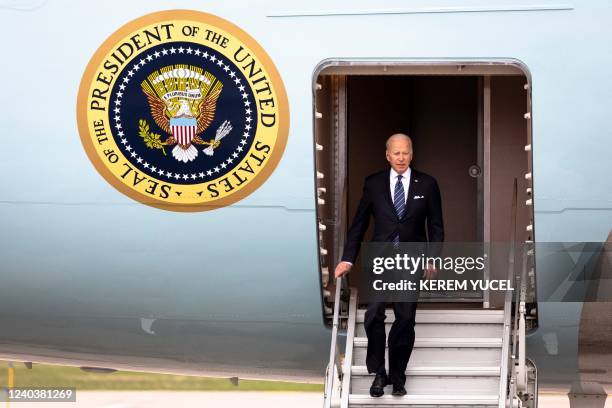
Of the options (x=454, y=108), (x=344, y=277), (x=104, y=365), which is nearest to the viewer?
(x=344, y=277)

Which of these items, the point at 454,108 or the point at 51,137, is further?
the point at 454,108

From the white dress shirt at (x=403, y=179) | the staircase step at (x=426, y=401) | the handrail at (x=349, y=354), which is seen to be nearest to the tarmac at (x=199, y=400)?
the handrail at (x=349, y=354)

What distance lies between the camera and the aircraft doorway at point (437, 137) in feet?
26.1

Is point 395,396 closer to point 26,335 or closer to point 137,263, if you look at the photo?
point 137,263

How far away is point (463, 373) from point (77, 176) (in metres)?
2.75

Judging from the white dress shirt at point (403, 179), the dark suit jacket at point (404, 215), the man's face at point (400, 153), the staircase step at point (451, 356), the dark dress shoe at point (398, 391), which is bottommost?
the dark dress shoe at point (398, 391)

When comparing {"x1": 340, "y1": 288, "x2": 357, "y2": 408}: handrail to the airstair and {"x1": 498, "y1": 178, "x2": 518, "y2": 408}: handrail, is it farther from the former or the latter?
{"x1": 498, "y1": 178, "x2": 518, "y2": 408}: handrail

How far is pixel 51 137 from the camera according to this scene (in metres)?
7.75

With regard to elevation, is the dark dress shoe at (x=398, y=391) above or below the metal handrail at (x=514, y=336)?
below

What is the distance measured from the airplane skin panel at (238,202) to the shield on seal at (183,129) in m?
0.47

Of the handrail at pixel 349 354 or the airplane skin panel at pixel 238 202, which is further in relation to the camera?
the airplane skin panel at pixel 238 202

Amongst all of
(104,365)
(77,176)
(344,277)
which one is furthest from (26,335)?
(344,277)

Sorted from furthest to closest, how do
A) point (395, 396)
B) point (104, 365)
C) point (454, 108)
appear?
point (454, 108) → point (104, 365) → point (395, 396)

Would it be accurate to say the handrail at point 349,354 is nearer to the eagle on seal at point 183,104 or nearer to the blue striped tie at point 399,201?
the blue striped tie at point 399,201
